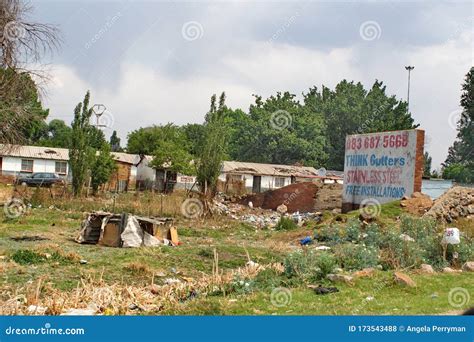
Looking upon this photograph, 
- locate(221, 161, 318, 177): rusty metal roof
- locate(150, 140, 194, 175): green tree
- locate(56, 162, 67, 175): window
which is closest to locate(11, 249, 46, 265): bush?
locate(150, 140, 194, 175): green tree

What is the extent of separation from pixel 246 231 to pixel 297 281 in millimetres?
12003

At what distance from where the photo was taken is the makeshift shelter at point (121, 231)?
14594 millimetres

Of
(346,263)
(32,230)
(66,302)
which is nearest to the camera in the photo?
(66,302)

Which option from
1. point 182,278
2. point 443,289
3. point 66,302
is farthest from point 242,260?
point 66,302

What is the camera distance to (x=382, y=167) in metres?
22.3

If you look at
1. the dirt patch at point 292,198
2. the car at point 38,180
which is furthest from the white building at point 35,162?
the dirt patch at point 292,198

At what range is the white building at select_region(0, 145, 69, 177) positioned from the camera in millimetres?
45469

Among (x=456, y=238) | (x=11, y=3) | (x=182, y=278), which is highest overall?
(x=11, y=3)

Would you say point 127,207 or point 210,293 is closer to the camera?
point 210,293

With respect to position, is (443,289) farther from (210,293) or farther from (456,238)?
(210,293)

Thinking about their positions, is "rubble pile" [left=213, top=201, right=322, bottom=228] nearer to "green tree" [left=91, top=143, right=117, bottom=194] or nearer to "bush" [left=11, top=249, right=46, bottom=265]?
"green tree" [left=91, top=143, right=117, bottom=194]

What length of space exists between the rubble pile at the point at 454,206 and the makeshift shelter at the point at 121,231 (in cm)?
833

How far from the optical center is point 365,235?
14.1m

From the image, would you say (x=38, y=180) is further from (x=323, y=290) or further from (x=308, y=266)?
(x=323, y=290)
